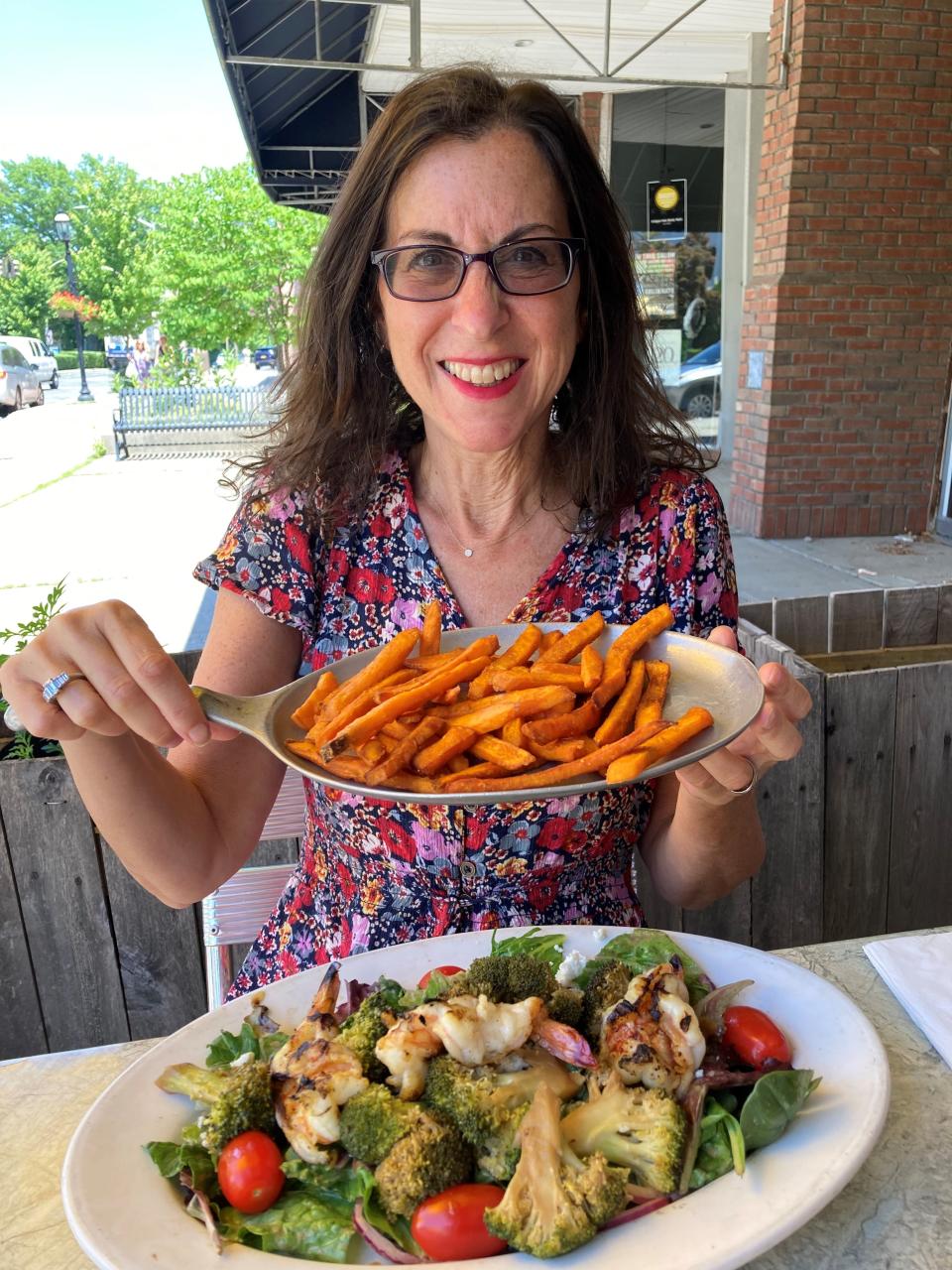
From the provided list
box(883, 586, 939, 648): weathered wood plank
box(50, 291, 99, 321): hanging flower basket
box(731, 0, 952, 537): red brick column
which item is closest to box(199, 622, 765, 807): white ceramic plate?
box(883, 586, 939, 648): weathered wood plank

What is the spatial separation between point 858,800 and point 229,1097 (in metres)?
2.24

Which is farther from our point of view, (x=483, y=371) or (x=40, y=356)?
(x=40, y=356)

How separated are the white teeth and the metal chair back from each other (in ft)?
2.70

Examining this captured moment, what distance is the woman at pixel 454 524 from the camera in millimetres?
1682

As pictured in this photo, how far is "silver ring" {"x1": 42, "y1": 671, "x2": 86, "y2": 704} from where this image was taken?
1.20 m

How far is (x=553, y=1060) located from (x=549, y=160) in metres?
1.45

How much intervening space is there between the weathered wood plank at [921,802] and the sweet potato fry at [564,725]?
179 cm

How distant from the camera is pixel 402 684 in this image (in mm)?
1252

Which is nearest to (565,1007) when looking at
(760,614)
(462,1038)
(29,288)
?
(462,1038)

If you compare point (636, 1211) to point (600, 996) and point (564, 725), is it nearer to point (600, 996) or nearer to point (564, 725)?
point (600, 996)

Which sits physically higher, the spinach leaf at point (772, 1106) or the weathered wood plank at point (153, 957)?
the spinach leaf at point (772, 1106)

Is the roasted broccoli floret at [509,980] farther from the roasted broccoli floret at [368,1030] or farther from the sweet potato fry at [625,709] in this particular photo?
the sweet potato fry at [625,709]

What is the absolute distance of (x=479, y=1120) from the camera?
952 mm

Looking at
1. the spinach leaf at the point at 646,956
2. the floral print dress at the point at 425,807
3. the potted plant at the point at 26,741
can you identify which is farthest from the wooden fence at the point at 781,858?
the spinach leaf at the point at 646,956
